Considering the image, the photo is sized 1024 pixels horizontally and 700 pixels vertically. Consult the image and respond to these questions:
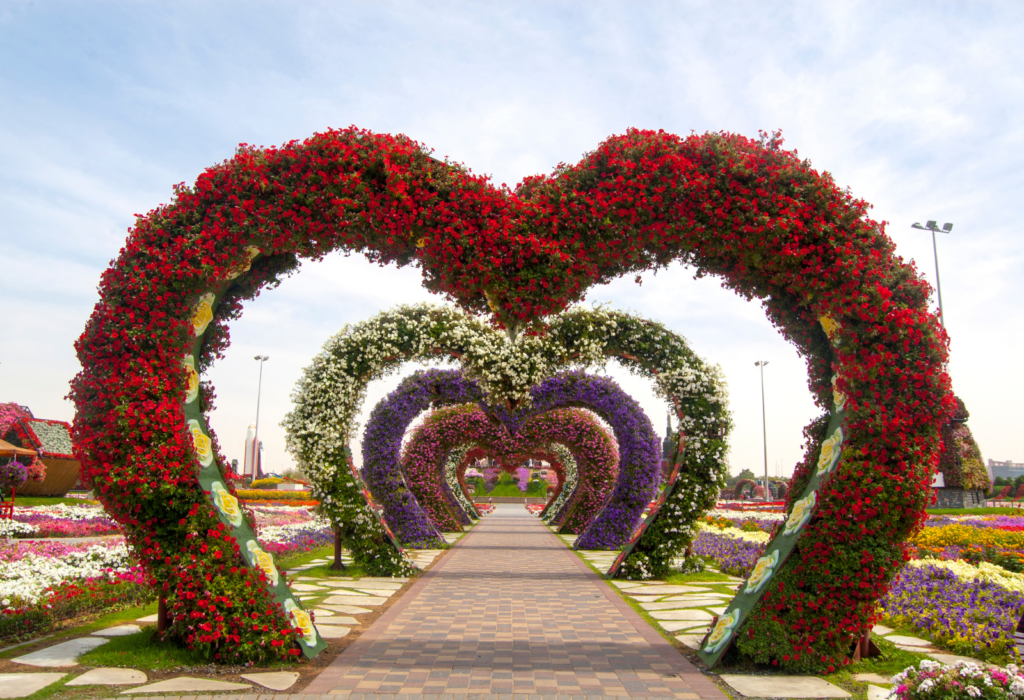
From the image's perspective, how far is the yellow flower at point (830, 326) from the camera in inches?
198

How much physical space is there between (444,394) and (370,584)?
4371mm

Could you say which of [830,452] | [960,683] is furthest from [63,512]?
[960,683]

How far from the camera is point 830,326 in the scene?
509 cm

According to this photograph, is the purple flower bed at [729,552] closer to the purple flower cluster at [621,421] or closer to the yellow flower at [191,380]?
the purple flower cluster at [621,421]

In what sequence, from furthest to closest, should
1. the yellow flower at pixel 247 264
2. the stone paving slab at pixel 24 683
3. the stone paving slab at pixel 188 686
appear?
the yellow flower at pixel 247 264, the stone paving slab at pixel 188 686, the stone paving slab at pixel 24 683

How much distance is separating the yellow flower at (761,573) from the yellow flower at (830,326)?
172 centimetres

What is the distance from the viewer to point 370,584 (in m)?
9.06

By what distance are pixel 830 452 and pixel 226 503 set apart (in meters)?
4.61

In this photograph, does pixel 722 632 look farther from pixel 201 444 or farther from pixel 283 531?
pixel 283 531

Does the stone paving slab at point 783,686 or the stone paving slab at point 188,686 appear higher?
the stone paving slab at point 188,686

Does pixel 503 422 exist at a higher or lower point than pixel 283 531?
higher

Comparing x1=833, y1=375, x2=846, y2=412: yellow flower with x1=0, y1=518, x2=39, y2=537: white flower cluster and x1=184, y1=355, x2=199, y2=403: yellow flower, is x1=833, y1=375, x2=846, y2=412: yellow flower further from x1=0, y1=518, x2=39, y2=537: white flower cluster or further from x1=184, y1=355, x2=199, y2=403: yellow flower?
x1=0, y1=518, x2=39, y2=537: white flower cluster

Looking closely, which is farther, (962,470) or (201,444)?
(962,470)

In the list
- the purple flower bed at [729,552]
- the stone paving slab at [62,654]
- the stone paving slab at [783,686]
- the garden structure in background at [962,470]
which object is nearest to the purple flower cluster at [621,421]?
the purple flower bed at [729,552]
